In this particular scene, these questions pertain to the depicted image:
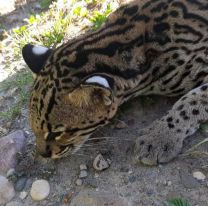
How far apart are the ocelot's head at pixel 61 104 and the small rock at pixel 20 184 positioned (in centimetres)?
37

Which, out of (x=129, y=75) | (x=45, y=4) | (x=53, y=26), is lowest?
(x=45, y=4)

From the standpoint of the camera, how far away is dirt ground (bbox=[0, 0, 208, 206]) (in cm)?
392

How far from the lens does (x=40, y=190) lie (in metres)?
4.22

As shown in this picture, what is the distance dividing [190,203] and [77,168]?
1.10m

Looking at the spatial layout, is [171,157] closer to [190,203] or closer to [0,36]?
[190,203]

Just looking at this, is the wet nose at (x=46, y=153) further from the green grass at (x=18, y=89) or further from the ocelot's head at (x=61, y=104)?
the green grass at (x=18, y=89)

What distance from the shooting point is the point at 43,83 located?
3959 millimetres

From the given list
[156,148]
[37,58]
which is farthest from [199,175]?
[37,58]

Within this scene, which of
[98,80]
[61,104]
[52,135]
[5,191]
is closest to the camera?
[98,80]

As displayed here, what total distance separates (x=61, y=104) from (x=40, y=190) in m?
0.85

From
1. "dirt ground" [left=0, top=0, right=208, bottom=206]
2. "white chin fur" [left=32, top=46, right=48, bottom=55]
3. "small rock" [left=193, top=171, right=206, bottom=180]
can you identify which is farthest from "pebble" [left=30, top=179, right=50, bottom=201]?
"small rock" [left=193, top=171, right=206, bottom=180]

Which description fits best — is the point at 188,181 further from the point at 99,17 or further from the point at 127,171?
the point at 99,17

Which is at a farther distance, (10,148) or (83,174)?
(10,148)

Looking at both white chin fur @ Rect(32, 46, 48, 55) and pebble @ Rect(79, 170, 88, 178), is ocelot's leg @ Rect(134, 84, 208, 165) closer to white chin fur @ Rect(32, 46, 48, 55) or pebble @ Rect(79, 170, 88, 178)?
pebble @ Rect(79, 170, 88, 178)
